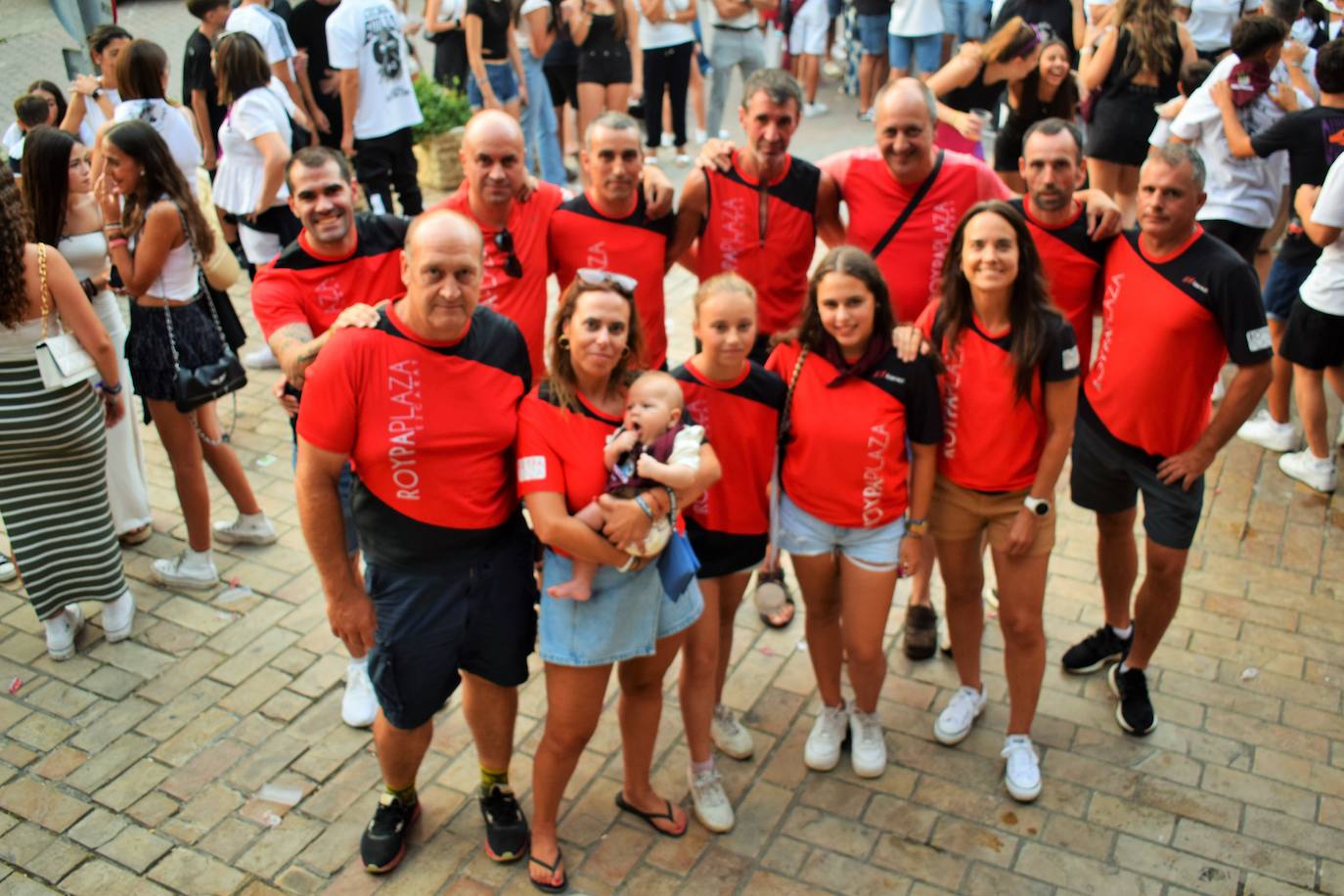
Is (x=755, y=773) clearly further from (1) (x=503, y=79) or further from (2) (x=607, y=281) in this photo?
(1) (x=503, y=79)

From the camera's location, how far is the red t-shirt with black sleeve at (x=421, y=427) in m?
3.30

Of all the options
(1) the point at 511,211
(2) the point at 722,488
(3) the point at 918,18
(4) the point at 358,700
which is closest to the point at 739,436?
(2) the point at 722,488

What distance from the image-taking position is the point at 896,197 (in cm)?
452

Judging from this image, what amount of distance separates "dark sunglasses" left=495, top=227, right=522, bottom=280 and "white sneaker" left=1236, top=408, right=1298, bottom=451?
4.19m

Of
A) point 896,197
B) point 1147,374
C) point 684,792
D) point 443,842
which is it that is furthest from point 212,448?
point 1147,374

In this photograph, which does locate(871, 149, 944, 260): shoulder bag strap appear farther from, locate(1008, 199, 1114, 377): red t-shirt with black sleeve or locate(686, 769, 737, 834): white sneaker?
locate(686, 769, 737, 834): white sneaker

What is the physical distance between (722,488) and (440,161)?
23.6 feet

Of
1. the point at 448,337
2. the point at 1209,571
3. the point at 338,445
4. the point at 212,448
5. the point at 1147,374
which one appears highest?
the point at 448,337

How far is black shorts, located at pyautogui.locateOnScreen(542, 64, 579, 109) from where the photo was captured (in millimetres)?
10301

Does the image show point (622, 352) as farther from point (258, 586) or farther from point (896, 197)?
point (258, 586)

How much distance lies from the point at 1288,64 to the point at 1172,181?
3.80 meters

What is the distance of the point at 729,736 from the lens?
4.41 m

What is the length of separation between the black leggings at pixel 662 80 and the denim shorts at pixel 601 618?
24.7 ft

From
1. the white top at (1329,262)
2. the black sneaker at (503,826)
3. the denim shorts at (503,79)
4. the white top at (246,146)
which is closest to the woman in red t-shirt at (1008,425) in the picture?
the black sneaker at (503,826)
